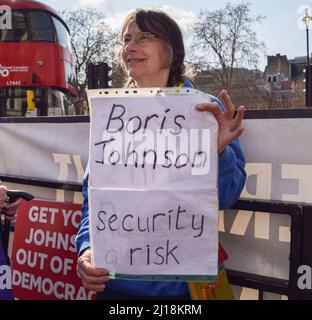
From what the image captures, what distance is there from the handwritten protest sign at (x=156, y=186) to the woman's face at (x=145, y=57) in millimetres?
175

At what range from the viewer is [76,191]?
2.75m

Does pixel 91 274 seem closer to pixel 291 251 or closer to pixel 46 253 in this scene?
pixel 291 251

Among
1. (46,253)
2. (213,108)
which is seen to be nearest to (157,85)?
(213,108)

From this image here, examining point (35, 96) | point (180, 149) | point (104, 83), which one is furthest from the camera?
point (35, 96)

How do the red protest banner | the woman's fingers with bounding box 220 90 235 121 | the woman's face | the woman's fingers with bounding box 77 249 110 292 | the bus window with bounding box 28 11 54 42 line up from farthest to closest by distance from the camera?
the bus window with bounding box 28 11 54 42
the red protest banner
the woman's face
the woman's fingers with bounding box 77 249 110 292
the woman's fingers with bounding box 220 90 235 121

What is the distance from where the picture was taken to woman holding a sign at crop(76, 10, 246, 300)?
1560 millimetres

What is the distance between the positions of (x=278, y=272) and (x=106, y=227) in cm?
81

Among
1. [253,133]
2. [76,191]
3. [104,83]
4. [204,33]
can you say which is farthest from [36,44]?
[204,33]

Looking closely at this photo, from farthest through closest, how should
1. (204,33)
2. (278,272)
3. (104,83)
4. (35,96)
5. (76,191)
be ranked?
(204,33)
(35,96)
(104,83)
(76,191)
(278,272)

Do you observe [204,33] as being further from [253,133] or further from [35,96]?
[253,133]

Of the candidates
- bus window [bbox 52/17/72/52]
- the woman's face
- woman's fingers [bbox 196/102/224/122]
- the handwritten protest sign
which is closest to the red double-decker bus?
bus window [bbox 52/17/72/52]

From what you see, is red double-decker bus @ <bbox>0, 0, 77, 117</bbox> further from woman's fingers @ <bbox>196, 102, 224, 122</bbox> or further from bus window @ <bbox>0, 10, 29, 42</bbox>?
woman's fingers @ <bbox>196, 102, 224, 122</bbox>

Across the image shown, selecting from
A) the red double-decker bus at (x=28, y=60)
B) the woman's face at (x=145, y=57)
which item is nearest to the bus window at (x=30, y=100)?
the red double-decker bus at (x=28, y=60)
